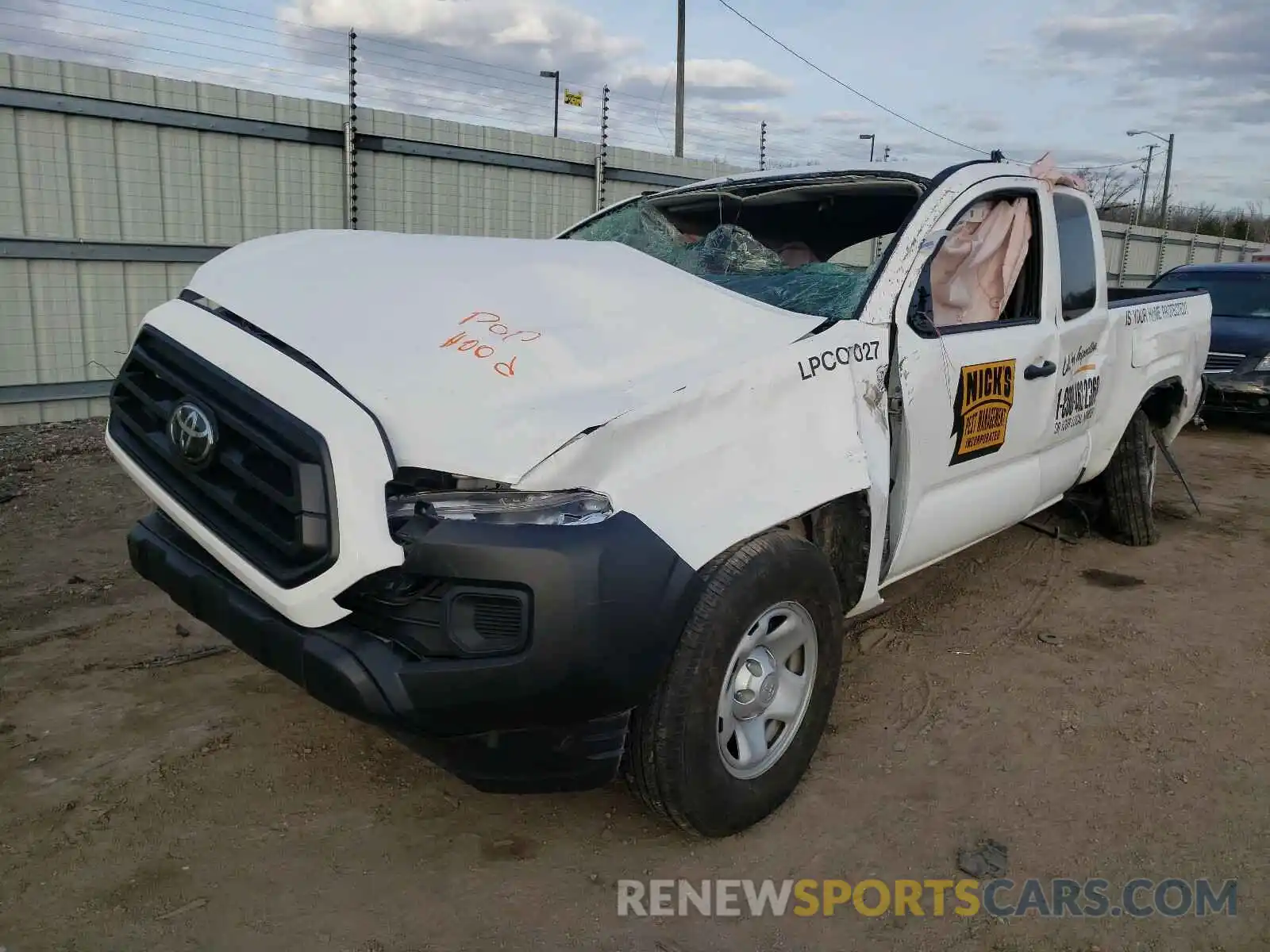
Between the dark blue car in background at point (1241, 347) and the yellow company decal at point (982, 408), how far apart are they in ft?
20.1

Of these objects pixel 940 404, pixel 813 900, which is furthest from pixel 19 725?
pixel 940 404

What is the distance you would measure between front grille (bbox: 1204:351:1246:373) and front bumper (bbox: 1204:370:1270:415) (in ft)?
0.18

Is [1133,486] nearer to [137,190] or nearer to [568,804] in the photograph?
[568,804]

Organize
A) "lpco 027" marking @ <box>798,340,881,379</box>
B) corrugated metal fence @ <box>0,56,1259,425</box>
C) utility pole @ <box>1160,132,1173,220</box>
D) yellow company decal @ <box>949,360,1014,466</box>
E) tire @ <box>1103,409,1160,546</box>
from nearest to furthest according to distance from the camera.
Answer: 1. "lpco 027" marking @ <box>798,340,881,379</box>
2. yellow company decal @ <box>949,360,1014,466</box>
3. tire @ <box>1103,409,1160,546</box>
4. corrugated metal fence @ <box>0,56,1259,425</box>
5. utility pole @ <box>1160,132,1173,220</box>

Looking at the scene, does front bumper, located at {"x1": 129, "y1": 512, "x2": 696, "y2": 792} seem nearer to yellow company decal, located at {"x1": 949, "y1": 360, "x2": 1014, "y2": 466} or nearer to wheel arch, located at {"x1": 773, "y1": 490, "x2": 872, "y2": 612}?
wheel arch, located at {"x1": 773, "y1": 490, "x2": 872, "y2": 612}

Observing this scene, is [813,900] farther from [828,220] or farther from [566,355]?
[828,220]

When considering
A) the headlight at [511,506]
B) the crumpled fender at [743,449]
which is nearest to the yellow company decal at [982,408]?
the crumpled fender at [743,449]

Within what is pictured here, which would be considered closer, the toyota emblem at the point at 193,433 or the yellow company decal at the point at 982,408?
the toyota emblem at the point at 193,433

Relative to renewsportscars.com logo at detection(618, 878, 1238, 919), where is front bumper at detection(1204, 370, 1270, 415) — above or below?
above

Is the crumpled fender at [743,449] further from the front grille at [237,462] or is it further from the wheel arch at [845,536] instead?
the front grille at [237,462]

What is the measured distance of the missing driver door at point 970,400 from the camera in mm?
3213

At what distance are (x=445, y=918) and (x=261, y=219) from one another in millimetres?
7335

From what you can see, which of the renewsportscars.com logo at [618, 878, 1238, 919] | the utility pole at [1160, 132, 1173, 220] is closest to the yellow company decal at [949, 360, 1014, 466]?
the renewsportscars.com logo at [618, 878, 1238, 919]

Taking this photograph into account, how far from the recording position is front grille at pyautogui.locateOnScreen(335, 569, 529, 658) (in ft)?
7.11
